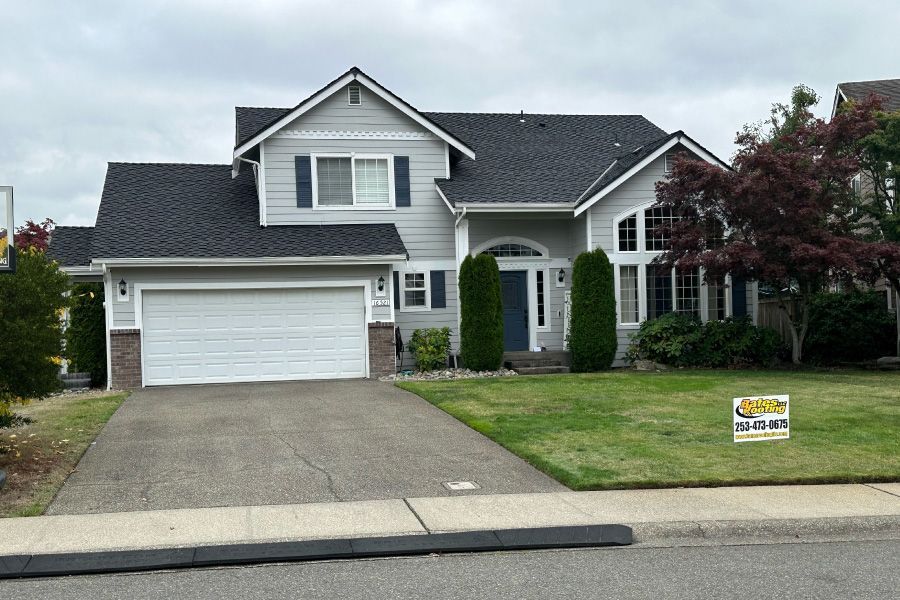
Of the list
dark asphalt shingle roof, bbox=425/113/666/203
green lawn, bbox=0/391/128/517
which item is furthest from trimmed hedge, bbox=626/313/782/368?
green lawn, bbox=0/391/128/517

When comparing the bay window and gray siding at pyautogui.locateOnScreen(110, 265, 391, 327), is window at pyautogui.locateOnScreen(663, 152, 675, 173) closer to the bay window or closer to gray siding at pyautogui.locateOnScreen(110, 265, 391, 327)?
the bay window

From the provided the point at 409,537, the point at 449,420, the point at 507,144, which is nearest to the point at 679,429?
the point at 449,420

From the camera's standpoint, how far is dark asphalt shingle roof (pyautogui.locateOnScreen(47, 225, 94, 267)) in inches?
804

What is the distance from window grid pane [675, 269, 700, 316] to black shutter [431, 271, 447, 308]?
550 centimetres

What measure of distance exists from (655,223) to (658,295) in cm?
170

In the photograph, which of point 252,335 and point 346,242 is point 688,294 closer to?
point 346,242

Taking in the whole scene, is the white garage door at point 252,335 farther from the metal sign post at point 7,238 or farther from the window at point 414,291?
the metal sign post at point 7,238

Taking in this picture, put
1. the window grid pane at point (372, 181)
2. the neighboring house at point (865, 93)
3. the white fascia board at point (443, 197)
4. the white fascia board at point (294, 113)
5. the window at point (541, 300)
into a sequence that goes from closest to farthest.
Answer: the white fascia board at point (294, 113)
the white fascia board at point (443, 197)
the window grid pane at point (372, 181)
the window at point (541, 300)
the neighboring house at point (865, 93)

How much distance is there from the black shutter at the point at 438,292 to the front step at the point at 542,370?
2551mm

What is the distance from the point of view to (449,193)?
21219mm

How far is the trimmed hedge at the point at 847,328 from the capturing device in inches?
880

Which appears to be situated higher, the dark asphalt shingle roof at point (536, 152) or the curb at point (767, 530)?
the dark asphalt shingle roof at point (536, 152)

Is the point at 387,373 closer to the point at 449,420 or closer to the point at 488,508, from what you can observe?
the point at 449,420

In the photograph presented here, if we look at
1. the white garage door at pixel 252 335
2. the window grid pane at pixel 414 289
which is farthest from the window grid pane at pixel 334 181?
the white garage door at pixel 252 335
